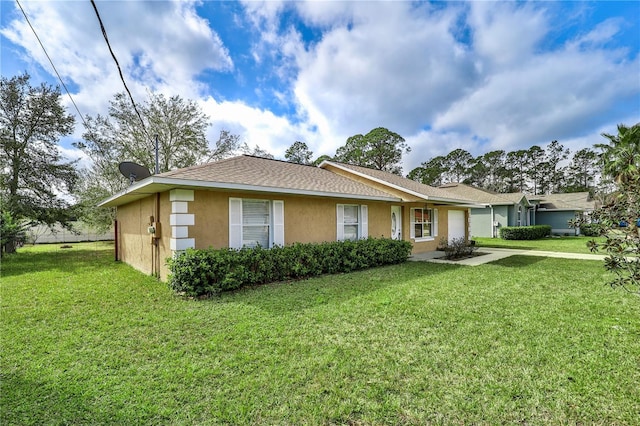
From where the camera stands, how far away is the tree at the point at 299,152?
3656 cm

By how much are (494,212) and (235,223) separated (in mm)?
23256

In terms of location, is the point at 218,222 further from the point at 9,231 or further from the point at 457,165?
the point at 457,165

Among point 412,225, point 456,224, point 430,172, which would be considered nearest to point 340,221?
point 412,225

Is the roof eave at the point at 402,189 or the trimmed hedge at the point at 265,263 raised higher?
the roof eave at the point at 402,189

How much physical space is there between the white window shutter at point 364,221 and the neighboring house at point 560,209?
82.0 feet

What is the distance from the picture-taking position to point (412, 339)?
12.7 feet

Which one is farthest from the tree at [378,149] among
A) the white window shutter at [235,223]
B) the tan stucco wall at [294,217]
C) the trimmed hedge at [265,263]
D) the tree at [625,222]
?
the tree at [625,222]

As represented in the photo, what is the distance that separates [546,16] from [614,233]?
26.7 feet

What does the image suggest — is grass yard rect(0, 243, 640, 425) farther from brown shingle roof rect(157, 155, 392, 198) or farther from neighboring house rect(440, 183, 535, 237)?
neighboring house rect(440, 183, 535, 237)

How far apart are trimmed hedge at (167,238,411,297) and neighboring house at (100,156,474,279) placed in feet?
2.62

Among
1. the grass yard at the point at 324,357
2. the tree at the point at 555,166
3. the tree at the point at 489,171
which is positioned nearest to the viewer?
the grass yard at the point at 324,357

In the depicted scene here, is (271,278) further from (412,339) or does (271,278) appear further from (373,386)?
(373,386)

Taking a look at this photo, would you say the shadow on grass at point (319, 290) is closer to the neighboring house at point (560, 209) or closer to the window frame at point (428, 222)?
the window frame at point (428, 222)

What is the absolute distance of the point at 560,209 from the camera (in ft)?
86.7
